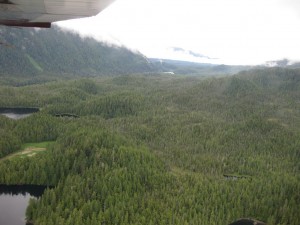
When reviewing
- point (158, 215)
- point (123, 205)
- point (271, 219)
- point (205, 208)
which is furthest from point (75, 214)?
point (271, 219)

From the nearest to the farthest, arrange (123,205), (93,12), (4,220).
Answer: (93,12)
(4,220)
(123,205)

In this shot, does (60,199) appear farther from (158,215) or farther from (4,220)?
(158,215)

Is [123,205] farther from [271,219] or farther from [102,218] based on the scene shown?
[271,219]

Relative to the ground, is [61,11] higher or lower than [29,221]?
higher

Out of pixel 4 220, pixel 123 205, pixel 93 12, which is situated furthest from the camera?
pixel 123 205

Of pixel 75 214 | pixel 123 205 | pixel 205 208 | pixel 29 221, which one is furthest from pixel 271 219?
pixel 29 221

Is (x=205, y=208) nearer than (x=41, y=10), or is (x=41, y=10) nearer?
(x=41, y=10)
